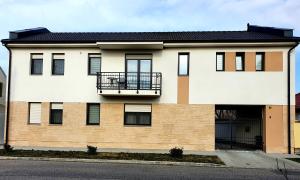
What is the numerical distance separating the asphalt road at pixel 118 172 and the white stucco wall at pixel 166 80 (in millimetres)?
7248

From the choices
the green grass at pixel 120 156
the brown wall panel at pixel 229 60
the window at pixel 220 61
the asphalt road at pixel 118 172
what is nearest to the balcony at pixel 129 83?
the window at pixel 220 61

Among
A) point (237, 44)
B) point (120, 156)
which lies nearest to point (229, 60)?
point (237, 44)

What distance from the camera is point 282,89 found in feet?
68.1

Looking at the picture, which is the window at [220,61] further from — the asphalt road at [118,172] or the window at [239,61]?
the asphalt road at [118,172]

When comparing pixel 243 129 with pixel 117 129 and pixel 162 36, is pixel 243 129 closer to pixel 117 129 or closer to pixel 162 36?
pixel 162 36

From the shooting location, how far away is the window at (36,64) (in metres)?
22.6

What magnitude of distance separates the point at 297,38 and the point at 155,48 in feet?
25.0

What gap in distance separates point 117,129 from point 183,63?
5268 millimetres

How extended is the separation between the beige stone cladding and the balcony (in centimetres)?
103

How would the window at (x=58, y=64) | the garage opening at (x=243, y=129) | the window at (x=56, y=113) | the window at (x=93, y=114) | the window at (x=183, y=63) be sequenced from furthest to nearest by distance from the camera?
the garage opening at (x=243, y=129), the window at (x=58, y=64), the window at (x=56, y=113), the window at (x=93, y=114), the window at (x=183, y=63)

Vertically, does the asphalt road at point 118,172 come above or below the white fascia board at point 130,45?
below

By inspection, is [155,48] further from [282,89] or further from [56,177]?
[56,177]

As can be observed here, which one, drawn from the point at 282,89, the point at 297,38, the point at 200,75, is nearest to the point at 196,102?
the point at 200,75

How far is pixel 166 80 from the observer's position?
2148 cm
